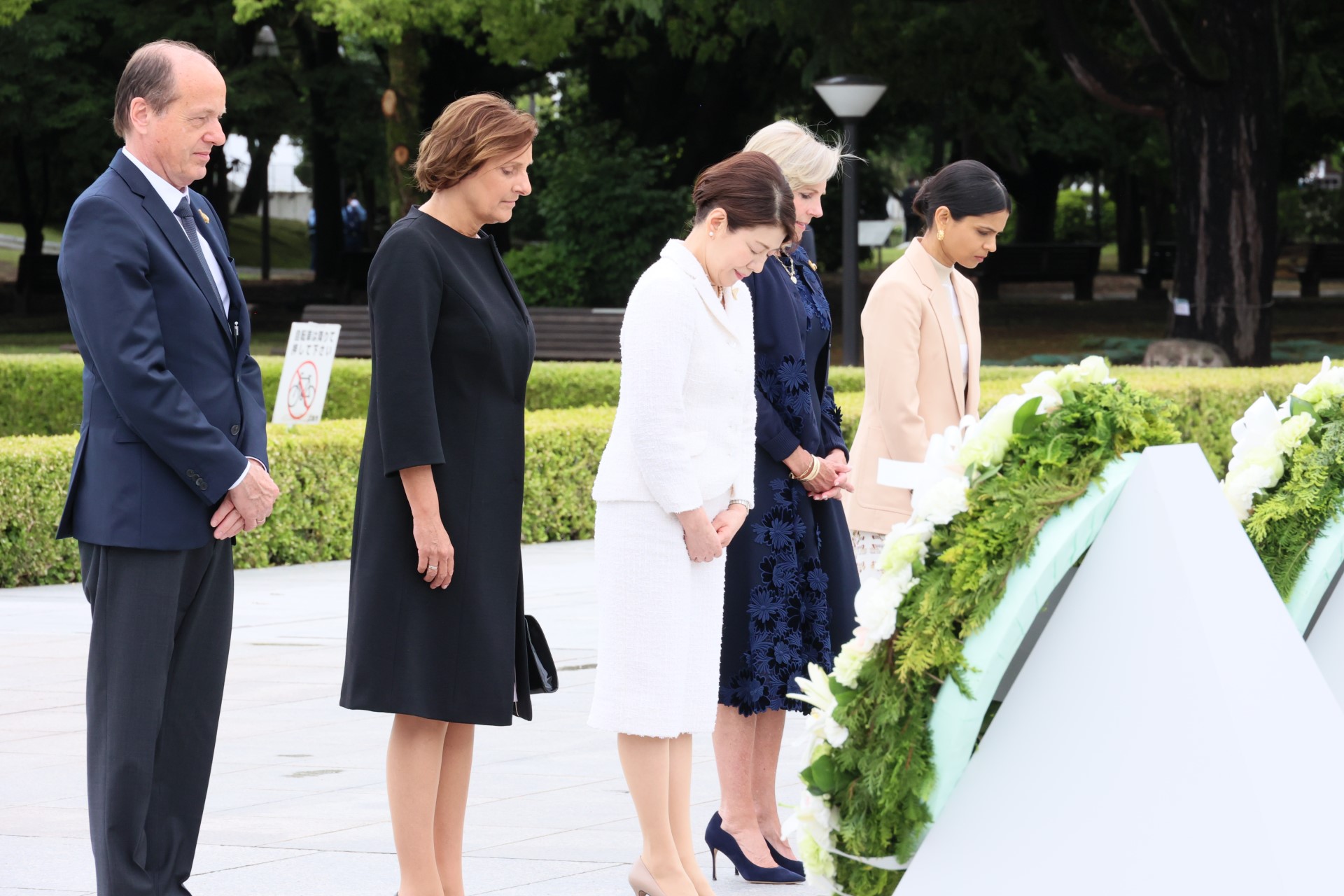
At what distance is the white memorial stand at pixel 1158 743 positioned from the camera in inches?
107

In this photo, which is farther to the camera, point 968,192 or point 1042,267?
point 1042,267

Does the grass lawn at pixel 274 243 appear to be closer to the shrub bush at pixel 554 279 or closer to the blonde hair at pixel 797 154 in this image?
the shrub bush at pixel 554 279

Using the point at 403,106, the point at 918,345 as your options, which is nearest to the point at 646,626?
the point at 918,345

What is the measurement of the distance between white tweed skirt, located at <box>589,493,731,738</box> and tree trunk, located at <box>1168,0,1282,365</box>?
17.0 m

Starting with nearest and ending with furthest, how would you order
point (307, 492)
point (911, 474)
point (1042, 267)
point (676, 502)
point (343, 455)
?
point (911, 474) → point (676, 502) → point (307, 492) → point (343, 455) → point (1042, 267)

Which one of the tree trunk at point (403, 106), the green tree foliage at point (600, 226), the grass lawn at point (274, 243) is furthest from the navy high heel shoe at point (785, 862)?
the grass lawn at point (274, 243)

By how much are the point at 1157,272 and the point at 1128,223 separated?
985cm

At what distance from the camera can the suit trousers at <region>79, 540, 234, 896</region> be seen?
3709mm

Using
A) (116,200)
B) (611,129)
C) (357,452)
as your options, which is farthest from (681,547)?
(611,129)

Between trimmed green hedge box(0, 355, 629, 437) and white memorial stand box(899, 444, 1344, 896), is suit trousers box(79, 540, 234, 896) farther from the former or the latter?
trimmed green hedge box(0, 355, 629, 437)

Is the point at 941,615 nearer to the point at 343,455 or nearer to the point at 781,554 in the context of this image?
the point at 781,554

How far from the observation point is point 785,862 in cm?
468

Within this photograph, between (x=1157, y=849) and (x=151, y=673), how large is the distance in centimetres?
213

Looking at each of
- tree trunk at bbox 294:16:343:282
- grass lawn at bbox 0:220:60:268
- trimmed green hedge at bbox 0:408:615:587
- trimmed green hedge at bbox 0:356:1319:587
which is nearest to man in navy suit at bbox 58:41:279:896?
trimmed green hedge at bbox 0:356:1319:587
